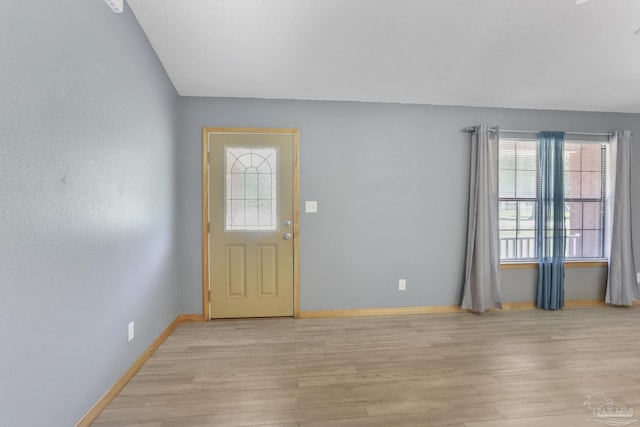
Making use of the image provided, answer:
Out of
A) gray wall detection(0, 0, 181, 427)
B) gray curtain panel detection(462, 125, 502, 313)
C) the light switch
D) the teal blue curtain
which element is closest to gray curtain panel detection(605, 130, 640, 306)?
the teal blue curtain

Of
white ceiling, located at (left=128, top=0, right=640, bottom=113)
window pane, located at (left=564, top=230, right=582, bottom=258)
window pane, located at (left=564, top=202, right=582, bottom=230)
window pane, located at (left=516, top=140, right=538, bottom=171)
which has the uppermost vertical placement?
white ceiling, located at (left=128, top=0, right=640, bottom=113)

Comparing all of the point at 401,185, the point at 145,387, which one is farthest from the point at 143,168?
the point at 401,185

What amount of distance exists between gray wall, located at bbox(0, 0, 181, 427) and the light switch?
59.1 inches

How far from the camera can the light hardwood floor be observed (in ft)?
5.69

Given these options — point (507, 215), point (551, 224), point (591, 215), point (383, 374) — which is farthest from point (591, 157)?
point (383, 374)

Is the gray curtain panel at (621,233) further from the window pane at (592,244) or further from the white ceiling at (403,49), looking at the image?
the white ceiling at (403,49)

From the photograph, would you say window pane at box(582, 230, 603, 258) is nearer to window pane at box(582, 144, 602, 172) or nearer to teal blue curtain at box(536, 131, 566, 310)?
teal blue curtain at box(536, 131, 566, 310)

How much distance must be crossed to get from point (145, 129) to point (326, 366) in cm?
234

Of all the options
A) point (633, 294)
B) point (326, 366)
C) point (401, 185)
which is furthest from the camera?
point (633, 294)

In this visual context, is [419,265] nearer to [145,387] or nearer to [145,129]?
[145,387]

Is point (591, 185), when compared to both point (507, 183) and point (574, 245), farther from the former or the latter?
point (507, 183)

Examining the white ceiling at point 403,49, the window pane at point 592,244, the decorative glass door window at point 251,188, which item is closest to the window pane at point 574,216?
the window pane at point 592,244

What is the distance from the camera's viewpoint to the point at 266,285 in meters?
3.25

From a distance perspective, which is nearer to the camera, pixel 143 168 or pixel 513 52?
pixel 143 168
